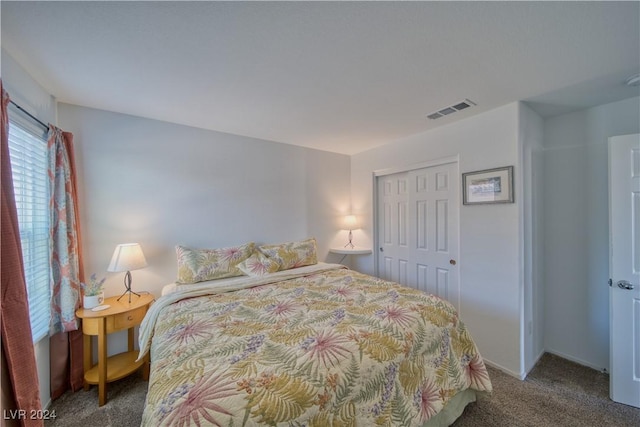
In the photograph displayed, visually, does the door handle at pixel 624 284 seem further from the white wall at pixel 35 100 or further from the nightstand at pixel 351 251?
the white wall at pixel 35 100

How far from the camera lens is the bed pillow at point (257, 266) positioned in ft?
8.23

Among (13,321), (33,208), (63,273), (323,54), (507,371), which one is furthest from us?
(507,371)

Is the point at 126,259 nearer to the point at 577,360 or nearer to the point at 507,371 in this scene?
the point at 507,371

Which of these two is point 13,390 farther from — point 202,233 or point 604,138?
point 604,138

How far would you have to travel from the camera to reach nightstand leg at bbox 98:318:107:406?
181cm

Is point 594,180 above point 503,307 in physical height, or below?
above

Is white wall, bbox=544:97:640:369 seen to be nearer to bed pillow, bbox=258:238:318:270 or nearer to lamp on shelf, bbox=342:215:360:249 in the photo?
lamp on shelf, bbox=342:215:360:249

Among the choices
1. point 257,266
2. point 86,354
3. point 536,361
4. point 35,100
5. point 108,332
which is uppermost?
point 35,100

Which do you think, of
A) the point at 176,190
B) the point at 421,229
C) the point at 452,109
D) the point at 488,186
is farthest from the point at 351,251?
the point at 176,190

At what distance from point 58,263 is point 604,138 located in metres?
4.68

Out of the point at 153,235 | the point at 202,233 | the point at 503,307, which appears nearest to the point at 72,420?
the point at 153,235

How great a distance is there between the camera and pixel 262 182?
3143 mm

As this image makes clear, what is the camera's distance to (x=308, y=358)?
1.11 metres

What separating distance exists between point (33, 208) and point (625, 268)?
14.4 ft
